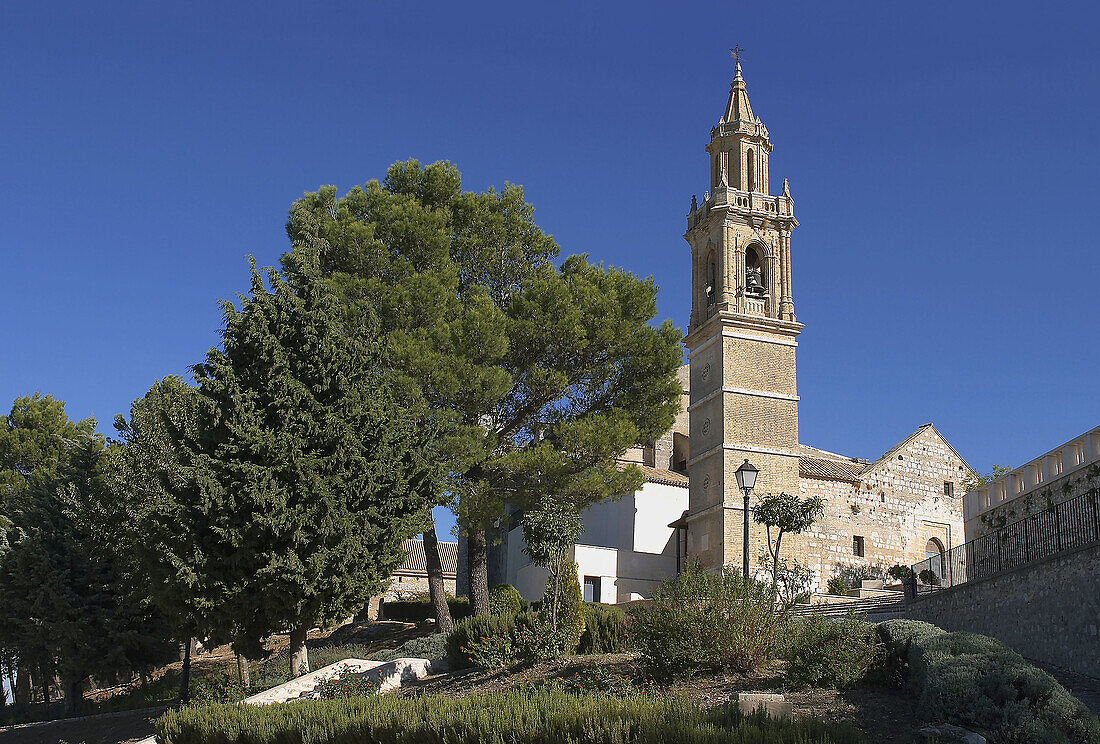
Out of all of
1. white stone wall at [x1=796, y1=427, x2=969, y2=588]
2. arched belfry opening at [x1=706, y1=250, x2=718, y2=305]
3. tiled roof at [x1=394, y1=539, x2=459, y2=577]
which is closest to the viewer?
white stone wall at [x1=796, y1=427, x2=969, y2=588]

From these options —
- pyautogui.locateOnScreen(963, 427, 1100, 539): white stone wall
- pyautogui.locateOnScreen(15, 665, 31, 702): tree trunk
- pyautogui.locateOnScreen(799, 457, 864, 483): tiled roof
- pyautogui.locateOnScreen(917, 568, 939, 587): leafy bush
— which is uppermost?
pyautogui.locateOnScreen(799, 457, 864, 483): tiled roof

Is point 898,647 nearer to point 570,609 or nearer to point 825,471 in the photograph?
point 570,609

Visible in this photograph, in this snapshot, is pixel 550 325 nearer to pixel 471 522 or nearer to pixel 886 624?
pixel 471 522

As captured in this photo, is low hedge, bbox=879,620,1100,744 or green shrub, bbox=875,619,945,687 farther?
green shrub, bbox=875,619,945,687

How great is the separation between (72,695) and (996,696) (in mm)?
23281

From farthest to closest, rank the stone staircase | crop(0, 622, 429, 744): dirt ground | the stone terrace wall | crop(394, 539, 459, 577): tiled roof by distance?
crop(394, 539, 459, 577): tiled roof < the stone staircase < crop(0, 622, 429, 744): dirt ground < the stone terrace wall

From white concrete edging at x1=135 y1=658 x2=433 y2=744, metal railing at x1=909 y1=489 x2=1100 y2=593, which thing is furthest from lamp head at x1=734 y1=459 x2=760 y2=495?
white concrete edging at x1=135 y1=658 x2=433 y2=744

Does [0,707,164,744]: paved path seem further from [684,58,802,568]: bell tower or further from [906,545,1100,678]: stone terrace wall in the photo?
[684,58,802,568]: bell tower

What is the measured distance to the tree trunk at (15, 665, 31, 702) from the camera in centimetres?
3375

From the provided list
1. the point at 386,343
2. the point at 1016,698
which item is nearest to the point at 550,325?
the point at 386,343

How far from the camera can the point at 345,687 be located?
16016 millimetres

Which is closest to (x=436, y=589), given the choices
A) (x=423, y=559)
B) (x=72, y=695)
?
(x=72, y=695)

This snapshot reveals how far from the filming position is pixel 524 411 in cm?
2819

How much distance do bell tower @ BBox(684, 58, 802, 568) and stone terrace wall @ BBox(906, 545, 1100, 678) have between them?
15.8 meters
